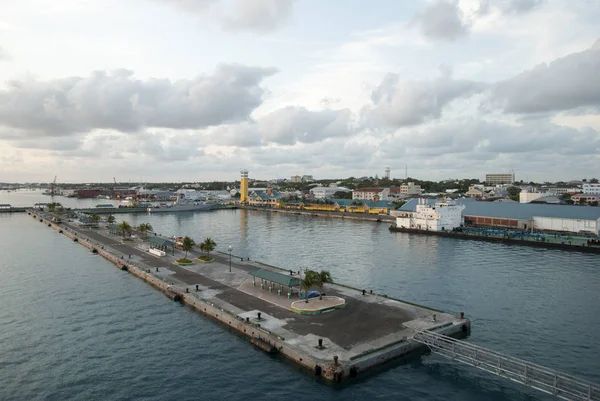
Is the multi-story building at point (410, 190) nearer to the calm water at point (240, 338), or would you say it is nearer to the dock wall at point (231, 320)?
the calm water at point (240, 338)

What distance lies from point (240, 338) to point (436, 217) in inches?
2033

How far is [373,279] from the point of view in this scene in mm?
34656

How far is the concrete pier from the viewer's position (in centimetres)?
1852

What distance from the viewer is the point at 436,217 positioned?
66500 millimetres

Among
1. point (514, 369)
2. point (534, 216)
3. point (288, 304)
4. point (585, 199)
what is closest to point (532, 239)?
point (534, 216)

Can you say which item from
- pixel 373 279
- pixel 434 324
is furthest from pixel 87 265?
pixel 434 324

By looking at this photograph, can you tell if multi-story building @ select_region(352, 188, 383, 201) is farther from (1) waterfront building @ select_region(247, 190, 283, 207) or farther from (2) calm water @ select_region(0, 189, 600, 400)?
(2) calm water @ select_region(0, 189, 600, 400)

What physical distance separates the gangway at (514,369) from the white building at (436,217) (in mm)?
48740

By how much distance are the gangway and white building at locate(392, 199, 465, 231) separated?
4874cm

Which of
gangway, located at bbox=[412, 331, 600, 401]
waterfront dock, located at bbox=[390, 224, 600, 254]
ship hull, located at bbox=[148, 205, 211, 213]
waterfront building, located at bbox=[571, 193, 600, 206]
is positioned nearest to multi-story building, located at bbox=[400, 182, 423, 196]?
waterfront building, located at bbox=[571, 193, 600, 206]

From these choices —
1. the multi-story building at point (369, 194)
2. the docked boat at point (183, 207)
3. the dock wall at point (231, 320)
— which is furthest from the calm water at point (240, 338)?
the multi-story building at point (369, 194)

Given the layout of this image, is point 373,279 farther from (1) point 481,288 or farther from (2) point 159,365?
(2) point 159,365

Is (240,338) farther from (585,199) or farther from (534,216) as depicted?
(585,199)

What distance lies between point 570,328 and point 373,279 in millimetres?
14519
